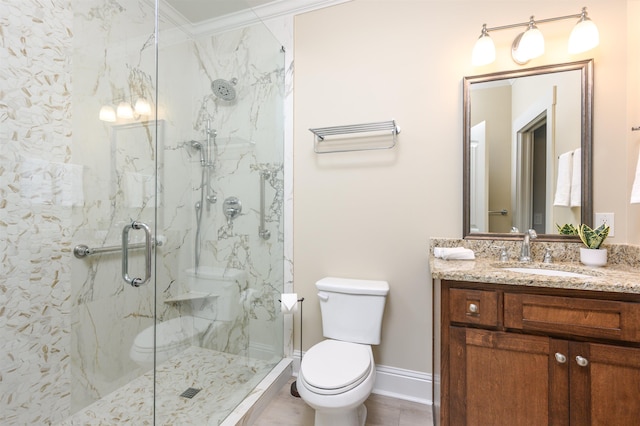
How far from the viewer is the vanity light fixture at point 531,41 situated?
148 cm

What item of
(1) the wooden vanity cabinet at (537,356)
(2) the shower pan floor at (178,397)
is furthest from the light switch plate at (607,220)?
(2) the shower pan floor at (178,397)

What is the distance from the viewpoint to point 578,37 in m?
1.50

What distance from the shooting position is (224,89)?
1884mm

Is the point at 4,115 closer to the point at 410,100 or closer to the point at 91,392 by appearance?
the point at 91,392

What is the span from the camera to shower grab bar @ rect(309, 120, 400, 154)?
1.86 meters

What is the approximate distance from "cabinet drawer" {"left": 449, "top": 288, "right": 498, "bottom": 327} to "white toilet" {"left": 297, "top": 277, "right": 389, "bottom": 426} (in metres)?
0.50

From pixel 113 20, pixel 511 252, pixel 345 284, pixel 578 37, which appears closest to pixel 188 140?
pixel 113 20

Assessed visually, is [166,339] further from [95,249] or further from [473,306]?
[473,306]

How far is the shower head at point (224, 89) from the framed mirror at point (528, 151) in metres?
1.43

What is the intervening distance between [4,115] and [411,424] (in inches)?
99.4

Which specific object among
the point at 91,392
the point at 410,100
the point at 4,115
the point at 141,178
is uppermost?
the point at 410,100

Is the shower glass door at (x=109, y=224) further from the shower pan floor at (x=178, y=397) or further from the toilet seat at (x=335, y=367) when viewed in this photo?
the toilet seat at (x=335, y=367)

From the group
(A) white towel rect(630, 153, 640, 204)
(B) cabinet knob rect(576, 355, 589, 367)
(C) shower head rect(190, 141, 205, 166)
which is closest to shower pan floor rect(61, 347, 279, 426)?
(C) shower head rect(190, 141, 205, 166)

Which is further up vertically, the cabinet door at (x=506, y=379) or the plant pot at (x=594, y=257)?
the plant pot at (x=594, y=257)
